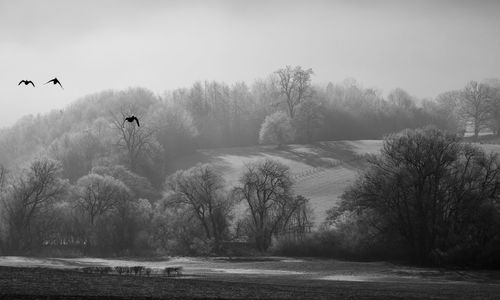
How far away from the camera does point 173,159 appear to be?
5999 inches

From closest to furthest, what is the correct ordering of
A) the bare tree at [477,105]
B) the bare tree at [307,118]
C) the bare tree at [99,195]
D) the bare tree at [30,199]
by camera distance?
the bare tree at [30,199]
the bare tree at [99,195]
the bare tree at [307,118]
the bare tree at [477,105]

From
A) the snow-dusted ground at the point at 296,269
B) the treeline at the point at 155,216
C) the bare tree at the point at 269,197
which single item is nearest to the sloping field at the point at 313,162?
the bare tree at the point at 269,197

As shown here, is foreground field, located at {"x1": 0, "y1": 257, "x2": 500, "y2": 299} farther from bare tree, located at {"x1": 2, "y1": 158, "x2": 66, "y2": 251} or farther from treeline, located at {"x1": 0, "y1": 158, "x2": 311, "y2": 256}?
bare tree, located at {"x1": 2, "y1": 158, "x2": 66, "y2": 251}

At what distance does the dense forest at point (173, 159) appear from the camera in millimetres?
99312

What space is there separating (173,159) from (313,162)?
102ft

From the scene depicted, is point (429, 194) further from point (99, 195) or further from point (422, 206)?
point (99, 195)

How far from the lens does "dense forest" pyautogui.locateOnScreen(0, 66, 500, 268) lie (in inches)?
→ 3910

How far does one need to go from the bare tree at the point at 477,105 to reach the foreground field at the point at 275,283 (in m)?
111

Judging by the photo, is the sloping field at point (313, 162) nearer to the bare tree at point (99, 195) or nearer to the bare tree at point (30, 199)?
the bare tree at point (99, 195)

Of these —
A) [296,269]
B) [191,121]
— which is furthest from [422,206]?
[191,121]

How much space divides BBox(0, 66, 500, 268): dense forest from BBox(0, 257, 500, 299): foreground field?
12.0 meters

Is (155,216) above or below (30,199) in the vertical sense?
below

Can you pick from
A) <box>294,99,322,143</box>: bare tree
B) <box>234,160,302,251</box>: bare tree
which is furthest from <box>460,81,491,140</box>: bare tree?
<box>234,160,302,251</box>: bare tree

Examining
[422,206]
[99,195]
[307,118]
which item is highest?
[307,118]
